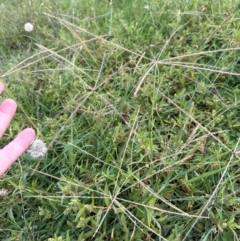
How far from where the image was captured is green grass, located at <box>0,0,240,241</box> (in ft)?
4.52

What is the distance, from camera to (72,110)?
5.64ft

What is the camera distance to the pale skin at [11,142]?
1.42 metres

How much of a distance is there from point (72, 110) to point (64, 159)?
8.9 inches

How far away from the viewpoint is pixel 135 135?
153 cm

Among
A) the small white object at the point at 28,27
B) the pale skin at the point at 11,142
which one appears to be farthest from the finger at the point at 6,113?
the small white object at the point at 28,27

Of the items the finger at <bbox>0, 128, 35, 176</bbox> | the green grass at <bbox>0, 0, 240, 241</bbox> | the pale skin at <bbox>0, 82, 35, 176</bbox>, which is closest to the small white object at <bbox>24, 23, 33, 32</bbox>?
the green grass at <bbox>0, 0, 240, 241</bbox>

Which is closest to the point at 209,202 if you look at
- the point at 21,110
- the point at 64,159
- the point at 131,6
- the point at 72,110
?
the point at 64,159

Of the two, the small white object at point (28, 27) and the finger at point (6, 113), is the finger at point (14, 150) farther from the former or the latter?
the small white object at point (28, 27)

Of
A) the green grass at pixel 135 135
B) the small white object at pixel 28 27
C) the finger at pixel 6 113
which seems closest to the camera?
the green grass at pixel 135 135

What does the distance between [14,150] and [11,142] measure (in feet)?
0.12

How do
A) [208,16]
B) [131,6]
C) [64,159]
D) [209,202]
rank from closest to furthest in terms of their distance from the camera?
[209,202] < [64,159] < [208,16] < [131,6]

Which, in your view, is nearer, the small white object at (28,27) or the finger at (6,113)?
the finger at (6,113)

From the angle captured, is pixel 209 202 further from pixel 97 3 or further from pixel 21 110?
pixel 97 3

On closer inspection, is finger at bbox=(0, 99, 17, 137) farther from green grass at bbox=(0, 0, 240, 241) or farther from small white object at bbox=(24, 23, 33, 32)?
small white object at bbox=(24, 23, 33, 32)
